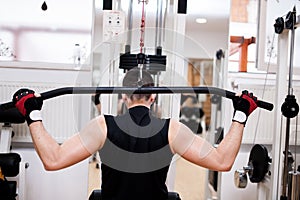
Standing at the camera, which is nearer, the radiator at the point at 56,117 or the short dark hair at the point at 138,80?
the short dark hair at the point at 138,80

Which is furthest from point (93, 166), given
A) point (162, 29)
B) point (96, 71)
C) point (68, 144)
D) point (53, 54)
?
point (68, 144)

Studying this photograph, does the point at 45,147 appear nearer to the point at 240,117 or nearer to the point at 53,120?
the point at 240,117

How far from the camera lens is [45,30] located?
2.92 meters

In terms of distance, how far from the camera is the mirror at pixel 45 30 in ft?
9.46

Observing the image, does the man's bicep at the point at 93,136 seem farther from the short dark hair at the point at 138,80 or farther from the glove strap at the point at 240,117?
the glove strap at the point at 240,117

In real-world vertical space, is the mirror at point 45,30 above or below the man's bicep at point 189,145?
above

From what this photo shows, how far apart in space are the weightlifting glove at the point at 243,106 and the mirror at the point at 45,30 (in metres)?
1.57

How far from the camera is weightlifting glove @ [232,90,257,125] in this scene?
1646 millimetres

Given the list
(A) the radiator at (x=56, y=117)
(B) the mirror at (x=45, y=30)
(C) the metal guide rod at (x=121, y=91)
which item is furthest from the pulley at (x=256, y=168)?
(B) the mirror at (x=45, y=30)

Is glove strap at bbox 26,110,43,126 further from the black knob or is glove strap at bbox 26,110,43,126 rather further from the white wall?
the black knob

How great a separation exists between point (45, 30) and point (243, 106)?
189cm

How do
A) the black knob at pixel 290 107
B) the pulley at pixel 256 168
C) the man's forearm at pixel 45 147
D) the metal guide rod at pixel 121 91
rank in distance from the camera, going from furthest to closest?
the pulley at pixel 256 168 → the black knob at pixel 290 107 → the metal guide rod at pixel 121 91 → the man's forearm at pixel 45 147

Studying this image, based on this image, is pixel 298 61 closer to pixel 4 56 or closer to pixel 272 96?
pixel 272 96

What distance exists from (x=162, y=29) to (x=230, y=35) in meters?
0.61
